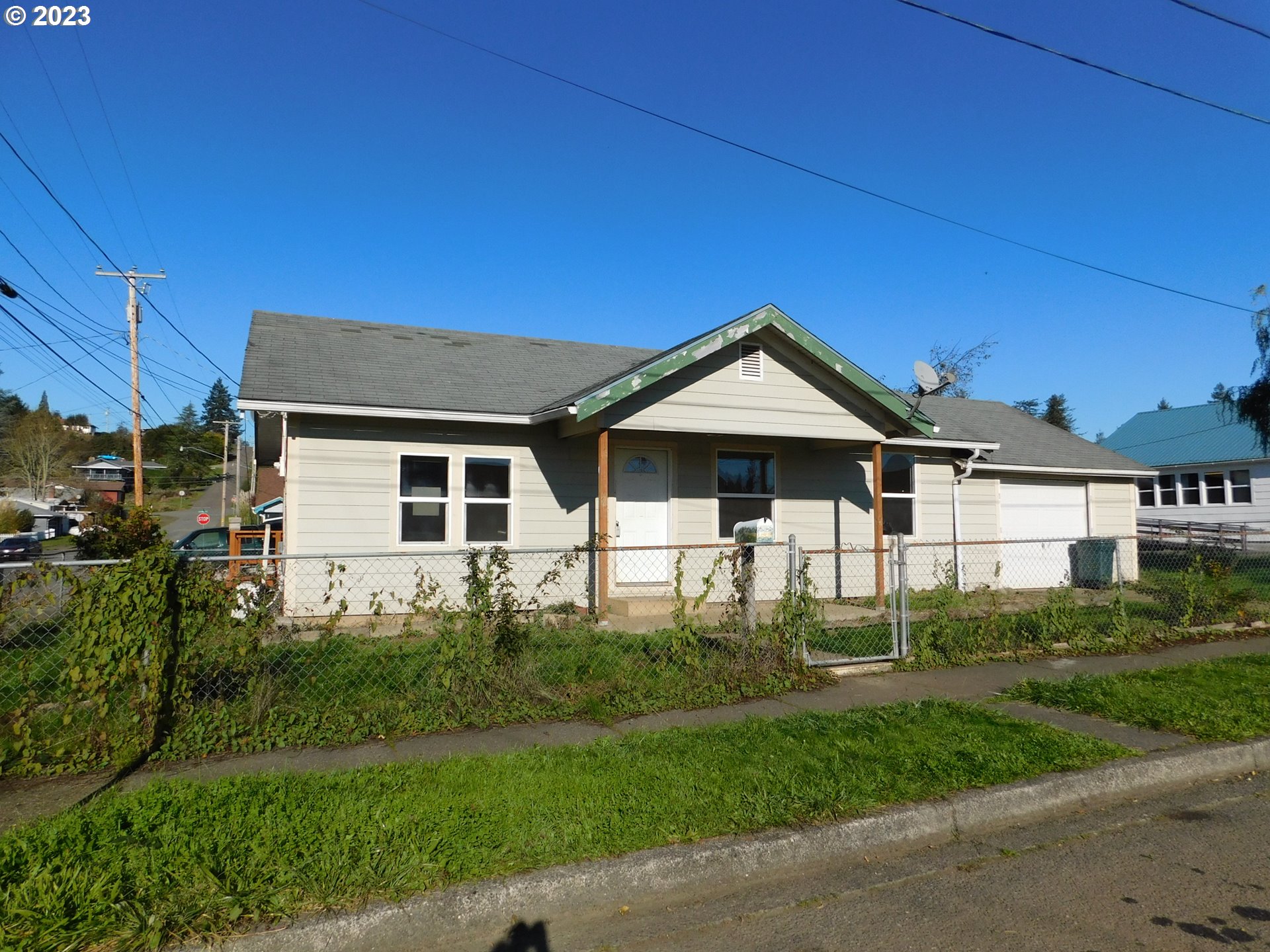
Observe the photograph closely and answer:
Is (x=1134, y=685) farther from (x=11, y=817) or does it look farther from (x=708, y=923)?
(x=11, y=817)

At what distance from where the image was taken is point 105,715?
5008 mm

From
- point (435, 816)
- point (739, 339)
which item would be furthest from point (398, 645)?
point (739, 339)

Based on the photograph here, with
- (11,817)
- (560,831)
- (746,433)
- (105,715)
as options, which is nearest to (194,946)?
(560,831)

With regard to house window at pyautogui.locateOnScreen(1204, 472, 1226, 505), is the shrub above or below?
below

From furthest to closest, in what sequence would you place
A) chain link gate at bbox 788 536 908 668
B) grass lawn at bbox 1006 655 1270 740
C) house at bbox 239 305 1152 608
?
house at bbox 239 305 1152 608 → chain link gate at bbox 788 536 908 668 → grass lawn at bbox 1006 655 1270 740

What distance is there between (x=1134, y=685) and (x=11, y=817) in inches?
333

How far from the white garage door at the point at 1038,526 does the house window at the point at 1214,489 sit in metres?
18.2

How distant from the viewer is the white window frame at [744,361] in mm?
11531

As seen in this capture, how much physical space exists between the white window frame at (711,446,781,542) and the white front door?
808 mm

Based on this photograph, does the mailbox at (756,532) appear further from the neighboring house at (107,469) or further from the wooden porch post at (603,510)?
the neighboring house at (107,469)

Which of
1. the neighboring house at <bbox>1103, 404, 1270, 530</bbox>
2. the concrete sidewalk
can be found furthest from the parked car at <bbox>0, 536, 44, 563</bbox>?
the neighboring house at <bbox>1103, 404, 1270, 530</bbox>

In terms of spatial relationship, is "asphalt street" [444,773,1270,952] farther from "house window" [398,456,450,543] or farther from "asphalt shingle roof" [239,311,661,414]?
"house window" [398,456,450,543]

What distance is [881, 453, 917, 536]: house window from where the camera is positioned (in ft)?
47.4

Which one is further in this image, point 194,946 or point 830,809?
point 830,809
